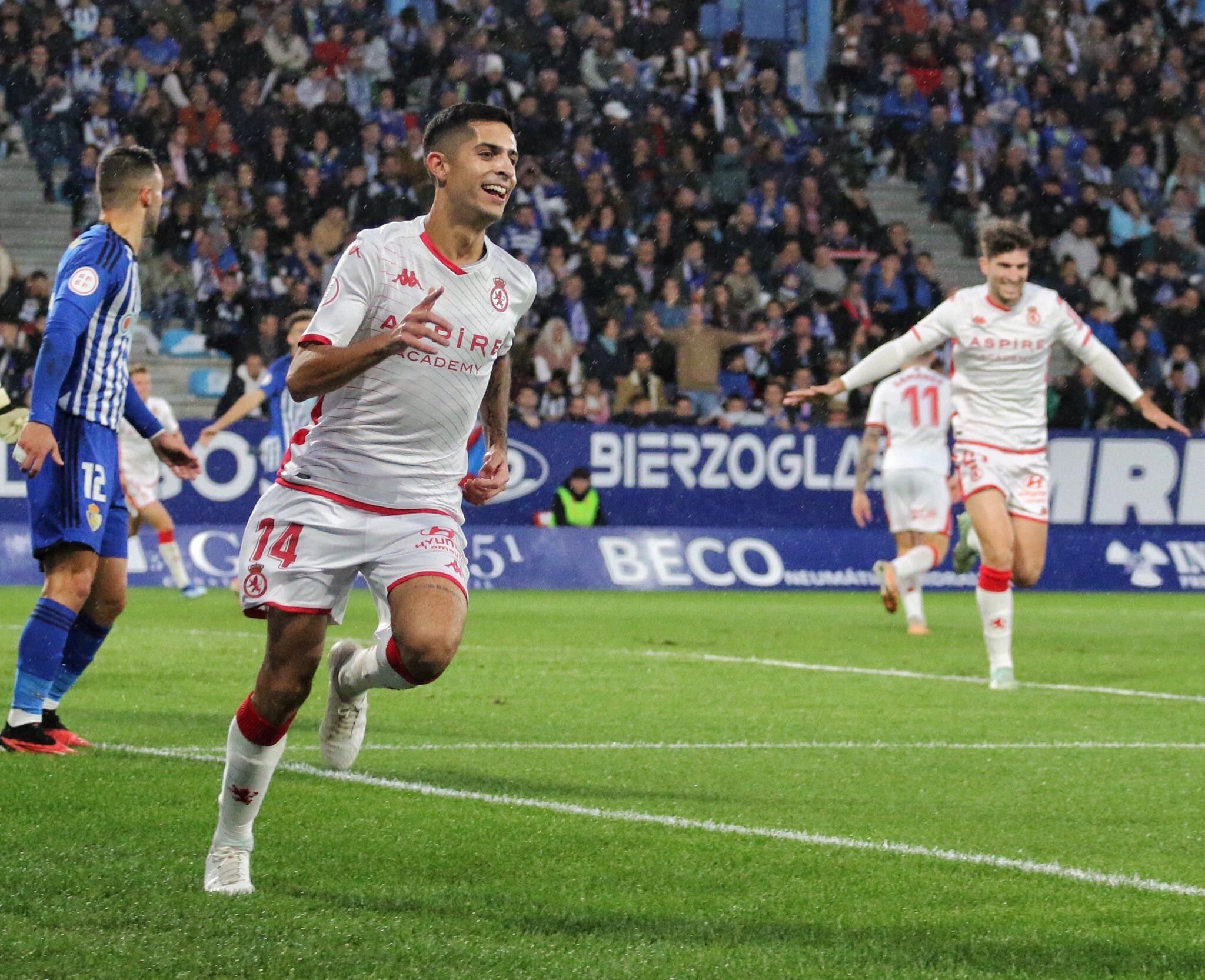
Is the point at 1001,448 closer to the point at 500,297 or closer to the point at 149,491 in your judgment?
the point at 500,297

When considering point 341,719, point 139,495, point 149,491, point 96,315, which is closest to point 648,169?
point 149,491

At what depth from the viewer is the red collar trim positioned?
537 cm

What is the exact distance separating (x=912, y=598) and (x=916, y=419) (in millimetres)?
1683

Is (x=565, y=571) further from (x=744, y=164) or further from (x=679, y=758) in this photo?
(x=679, y=758)

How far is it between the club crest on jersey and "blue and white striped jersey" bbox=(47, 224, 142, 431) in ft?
7.29

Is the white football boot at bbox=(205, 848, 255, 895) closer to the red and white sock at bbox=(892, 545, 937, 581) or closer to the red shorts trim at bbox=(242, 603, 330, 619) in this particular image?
the red shorts trim at bbox=(242, 603, 330, 619)

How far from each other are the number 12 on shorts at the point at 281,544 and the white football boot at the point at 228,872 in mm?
753

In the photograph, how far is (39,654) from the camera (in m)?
7.29

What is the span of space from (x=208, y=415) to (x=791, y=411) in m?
6.84

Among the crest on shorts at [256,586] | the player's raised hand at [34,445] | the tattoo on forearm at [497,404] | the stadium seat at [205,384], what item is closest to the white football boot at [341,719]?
the tattoo on forearm at [497,404]

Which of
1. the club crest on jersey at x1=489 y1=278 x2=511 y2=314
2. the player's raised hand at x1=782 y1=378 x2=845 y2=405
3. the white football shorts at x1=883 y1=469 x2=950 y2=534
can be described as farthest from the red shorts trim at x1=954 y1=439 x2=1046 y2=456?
the club crest on jersey at x1=489 y1=278 x2=511 y2=314

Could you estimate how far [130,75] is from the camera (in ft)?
77.6

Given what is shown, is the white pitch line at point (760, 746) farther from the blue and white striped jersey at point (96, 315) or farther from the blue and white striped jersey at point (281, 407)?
the blue and white striped jersey at point (281, 407)

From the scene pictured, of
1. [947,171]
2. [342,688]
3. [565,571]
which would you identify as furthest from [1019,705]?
[947,171]
